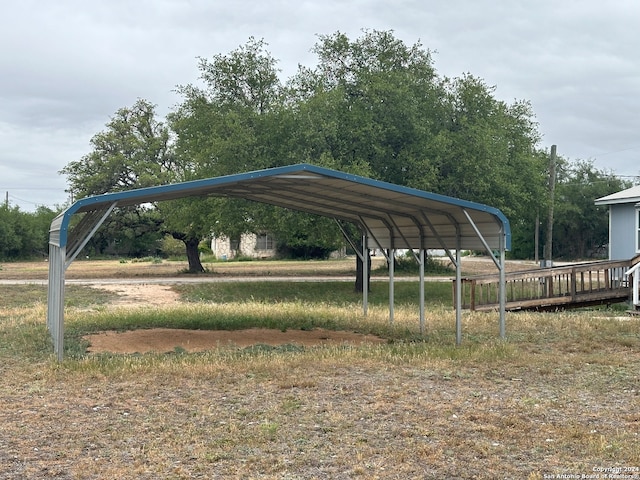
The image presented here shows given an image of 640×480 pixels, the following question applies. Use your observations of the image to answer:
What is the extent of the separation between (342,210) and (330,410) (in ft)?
23.9

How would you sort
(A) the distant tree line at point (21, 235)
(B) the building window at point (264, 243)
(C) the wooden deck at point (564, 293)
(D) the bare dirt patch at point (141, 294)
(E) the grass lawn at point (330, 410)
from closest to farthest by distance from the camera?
1. (E) the grass lawn at point (330, 410)
2. (C) the wooden deck at point (564, 293)
3. (D) the bare dirt patch at point (141, 294)
4. (A) the distant tree line at point (21, 235)
5. (B) the building window at point (264, 243)

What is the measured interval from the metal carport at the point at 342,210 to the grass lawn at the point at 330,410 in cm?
132

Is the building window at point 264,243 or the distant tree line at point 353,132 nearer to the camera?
the distant tree line at point 353,132

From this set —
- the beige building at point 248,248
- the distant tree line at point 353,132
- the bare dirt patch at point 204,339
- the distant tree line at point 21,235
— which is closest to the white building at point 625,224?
the distant tree line at point 353,132

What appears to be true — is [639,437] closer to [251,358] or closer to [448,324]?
[251,358]

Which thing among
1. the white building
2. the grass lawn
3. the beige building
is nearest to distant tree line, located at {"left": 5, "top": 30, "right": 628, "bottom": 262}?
the white building

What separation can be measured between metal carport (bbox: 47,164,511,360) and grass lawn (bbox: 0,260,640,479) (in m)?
1.32

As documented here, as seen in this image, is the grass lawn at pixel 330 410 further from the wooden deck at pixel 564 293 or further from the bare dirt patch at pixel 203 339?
the wooden deck at pixel 564 293

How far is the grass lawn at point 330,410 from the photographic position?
16.9 feet

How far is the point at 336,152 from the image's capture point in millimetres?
A: 21891

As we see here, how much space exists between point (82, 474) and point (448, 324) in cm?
1034

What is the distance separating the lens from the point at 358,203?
12.4 metres

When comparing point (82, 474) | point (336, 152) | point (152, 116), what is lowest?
point (82, 474)

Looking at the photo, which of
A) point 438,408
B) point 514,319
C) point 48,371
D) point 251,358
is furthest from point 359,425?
point 514,319
